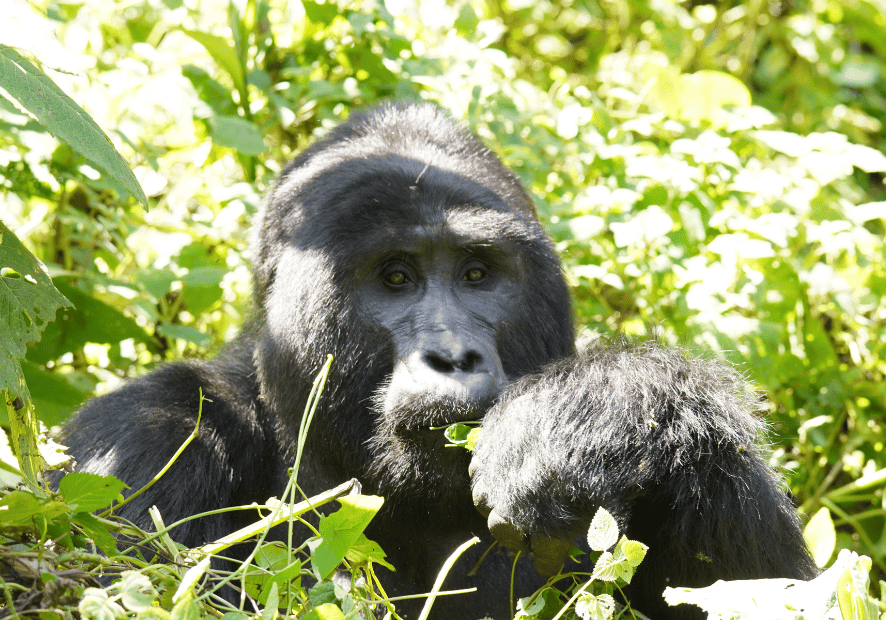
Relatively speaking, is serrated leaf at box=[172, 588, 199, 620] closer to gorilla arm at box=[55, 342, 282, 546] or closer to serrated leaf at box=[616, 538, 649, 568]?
serrated leaf at box=[616, 538, 649, 568]

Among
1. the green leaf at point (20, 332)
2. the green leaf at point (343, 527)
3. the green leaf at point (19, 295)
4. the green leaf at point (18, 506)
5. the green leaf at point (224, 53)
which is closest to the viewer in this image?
the green leaf at point (18, 506)

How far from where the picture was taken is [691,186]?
141 inches

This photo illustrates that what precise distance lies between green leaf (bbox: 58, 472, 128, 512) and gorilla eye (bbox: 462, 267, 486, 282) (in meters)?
1.43

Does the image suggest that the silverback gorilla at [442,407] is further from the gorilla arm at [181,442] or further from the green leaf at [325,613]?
the green leaf at [325,613]

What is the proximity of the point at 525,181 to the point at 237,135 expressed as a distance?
1249 mm

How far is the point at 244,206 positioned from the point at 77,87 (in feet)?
3.26

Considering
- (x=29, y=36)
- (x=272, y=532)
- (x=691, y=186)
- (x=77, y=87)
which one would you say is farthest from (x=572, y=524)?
(x=77, y=87)

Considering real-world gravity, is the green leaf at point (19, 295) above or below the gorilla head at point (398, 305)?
above

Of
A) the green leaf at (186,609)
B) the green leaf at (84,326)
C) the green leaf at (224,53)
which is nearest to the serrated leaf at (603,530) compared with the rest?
the green leaf at (186,609)

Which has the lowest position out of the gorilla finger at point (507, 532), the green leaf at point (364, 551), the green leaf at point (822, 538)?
the green leaf at point (822, 538)

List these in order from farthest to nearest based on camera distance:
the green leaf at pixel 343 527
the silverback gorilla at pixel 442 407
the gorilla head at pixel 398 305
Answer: the gorilla head at pixel 398 305 < the silverback gorilla at pixel 442 407 < the green leaf at pixel 343 527

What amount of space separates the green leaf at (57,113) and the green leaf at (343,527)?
788mm

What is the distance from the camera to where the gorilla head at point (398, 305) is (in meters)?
2.38

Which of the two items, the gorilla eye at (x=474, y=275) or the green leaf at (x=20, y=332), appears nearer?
the green leaf at (x=20, y=332)
